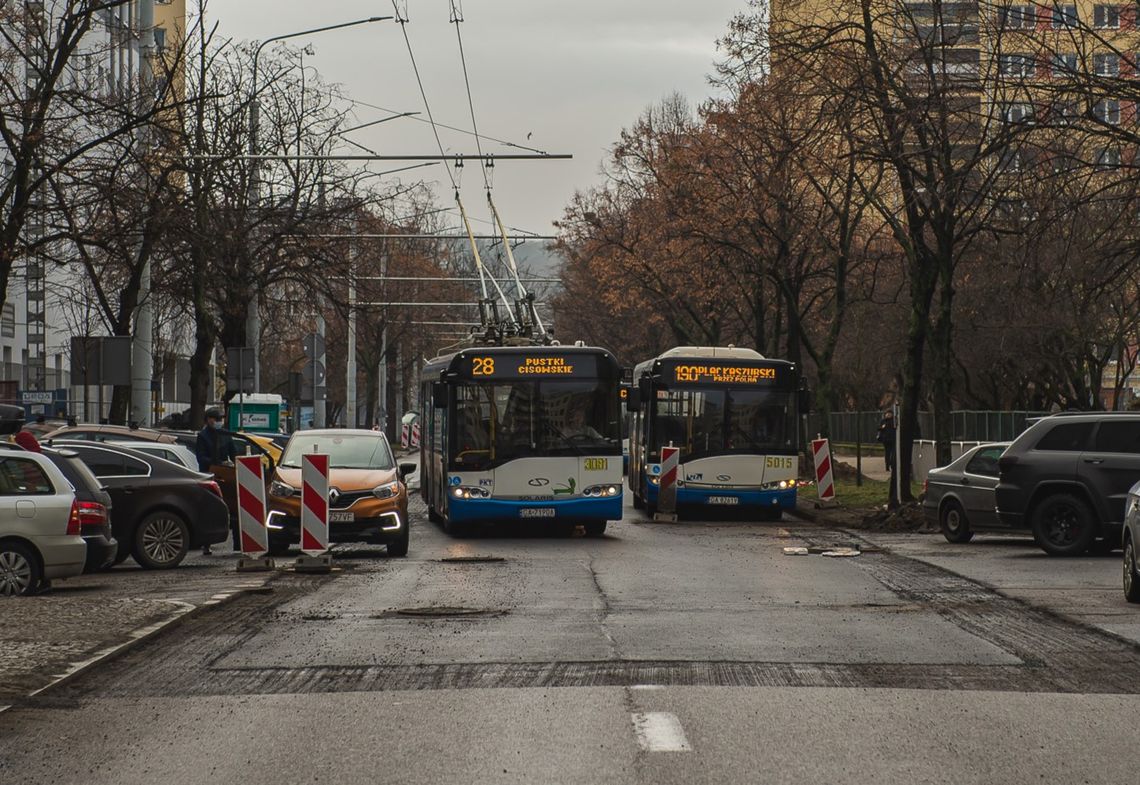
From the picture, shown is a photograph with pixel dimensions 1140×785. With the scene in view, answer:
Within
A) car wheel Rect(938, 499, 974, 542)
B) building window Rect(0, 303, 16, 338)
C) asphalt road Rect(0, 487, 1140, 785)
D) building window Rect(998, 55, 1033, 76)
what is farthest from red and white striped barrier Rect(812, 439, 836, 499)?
building window Rect(0, 303, 16, 338)

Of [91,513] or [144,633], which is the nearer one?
[144,633]

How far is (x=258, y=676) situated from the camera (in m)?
10.4

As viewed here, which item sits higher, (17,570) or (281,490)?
(281,490)

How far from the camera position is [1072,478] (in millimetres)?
21250

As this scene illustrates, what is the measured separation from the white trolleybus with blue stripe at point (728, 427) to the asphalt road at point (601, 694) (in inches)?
566

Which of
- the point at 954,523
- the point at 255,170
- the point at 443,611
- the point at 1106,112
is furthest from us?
the point at 255,170

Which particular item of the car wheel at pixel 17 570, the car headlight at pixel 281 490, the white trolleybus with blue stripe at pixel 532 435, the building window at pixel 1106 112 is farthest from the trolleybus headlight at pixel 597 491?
the car wheel at pixel 17 570

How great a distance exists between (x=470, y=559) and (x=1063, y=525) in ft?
23.1

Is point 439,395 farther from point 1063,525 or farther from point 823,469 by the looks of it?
point 823,469

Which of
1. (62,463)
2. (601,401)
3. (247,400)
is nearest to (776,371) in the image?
(601,401)

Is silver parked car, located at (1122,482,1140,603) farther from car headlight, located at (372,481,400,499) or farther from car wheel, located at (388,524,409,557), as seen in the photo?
car headlight, located at (372,481,400,499)

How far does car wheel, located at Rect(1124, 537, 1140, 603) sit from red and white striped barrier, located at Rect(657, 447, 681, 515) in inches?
629

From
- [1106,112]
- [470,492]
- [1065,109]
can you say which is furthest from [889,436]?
[1065,109]

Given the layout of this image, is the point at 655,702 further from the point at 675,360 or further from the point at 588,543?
the point at 675,360
